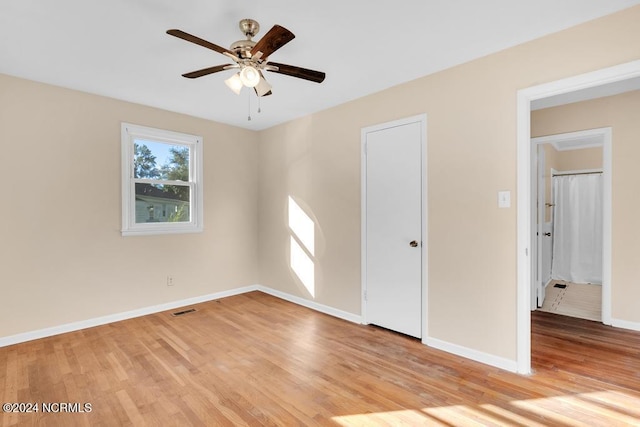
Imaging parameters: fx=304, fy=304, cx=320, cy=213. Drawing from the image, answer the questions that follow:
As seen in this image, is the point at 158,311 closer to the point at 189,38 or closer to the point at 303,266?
the point at 303,266

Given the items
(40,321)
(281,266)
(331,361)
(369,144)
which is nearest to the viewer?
(331,361)

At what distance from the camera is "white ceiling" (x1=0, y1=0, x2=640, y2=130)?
6.38ft

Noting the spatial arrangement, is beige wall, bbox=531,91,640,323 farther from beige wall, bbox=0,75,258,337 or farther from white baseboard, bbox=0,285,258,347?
beige wall, bbox=0,75,258,337

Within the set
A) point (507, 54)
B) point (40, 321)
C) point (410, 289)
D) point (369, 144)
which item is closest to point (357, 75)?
point (369, 144)

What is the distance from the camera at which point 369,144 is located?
3359mm

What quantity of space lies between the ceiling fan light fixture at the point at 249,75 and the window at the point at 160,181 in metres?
2.31

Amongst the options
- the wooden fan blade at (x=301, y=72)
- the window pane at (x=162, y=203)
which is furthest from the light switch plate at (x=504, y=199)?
the window pane at (x=162, y=203)

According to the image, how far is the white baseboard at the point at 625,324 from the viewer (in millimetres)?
3171

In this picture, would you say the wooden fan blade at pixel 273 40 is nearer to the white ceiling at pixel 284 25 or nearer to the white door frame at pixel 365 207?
the white ceiling at pixel 284 25

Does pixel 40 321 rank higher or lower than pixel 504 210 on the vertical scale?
lower

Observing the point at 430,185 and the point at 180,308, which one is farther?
the point at 180,308

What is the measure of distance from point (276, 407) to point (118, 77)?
127 inches

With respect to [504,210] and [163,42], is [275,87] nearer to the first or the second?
[163,42]

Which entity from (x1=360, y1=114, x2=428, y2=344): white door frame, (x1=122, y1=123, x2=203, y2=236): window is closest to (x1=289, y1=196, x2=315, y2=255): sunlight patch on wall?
(x1=360, y1=114, x2=428, y2=344): white door frame
